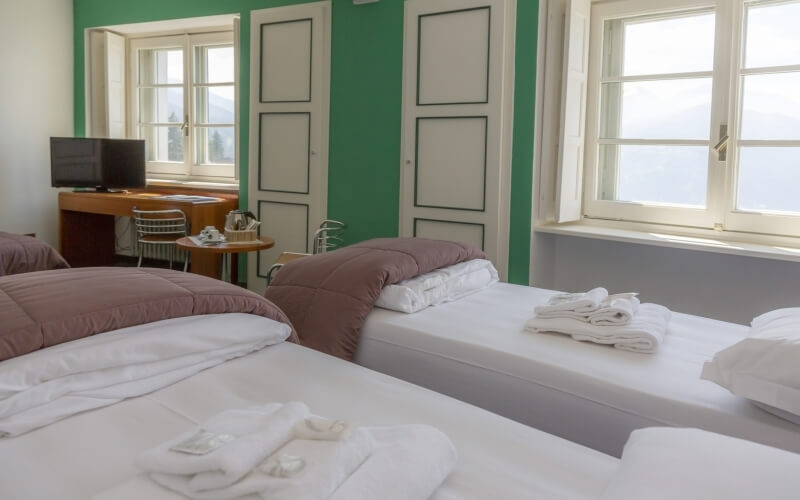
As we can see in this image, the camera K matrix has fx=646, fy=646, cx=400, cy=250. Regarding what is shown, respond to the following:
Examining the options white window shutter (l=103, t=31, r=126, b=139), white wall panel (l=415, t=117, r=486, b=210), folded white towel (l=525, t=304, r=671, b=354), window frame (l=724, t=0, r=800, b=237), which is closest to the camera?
folded white towel (l=525, t=304, r=671, b=354)

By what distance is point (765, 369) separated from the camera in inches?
61.3

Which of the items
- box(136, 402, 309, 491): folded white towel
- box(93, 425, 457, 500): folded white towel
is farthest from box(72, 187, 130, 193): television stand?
box(93, 425, 457, 500): folded white towel

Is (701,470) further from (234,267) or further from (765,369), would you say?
(234,267)

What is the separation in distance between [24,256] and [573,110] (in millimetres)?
3189

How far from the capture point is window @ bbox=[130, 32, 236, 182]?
5.60m

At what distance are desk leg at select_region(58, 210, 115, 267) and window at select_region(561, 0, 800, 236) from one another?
4.33 m

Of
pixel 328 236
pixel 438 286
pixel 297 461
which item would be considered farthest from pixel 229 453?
pixel 328 236

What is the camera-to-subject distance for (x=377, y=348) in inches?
89.6

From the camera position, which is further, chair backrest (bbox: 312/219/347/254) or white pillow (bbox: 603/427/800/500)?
chair backrest (bbox: 312/219/347/254)

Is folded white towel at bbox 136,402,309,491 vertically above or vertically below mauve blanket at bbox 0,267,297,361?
below

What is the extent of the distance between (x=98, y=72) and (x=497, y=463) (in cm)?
597

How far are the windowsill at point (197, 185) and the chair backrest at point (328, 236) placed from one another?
1121 millimetres

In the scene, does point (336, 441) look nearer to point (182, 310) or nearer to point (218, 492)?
point (218, 492)

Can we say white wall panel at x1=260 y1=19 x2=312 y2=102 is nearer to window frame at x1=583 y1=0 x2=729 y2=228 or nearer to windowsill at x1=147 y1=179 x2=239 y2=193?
windowsill at x1=147 y1=179 x2=239 y2=193
